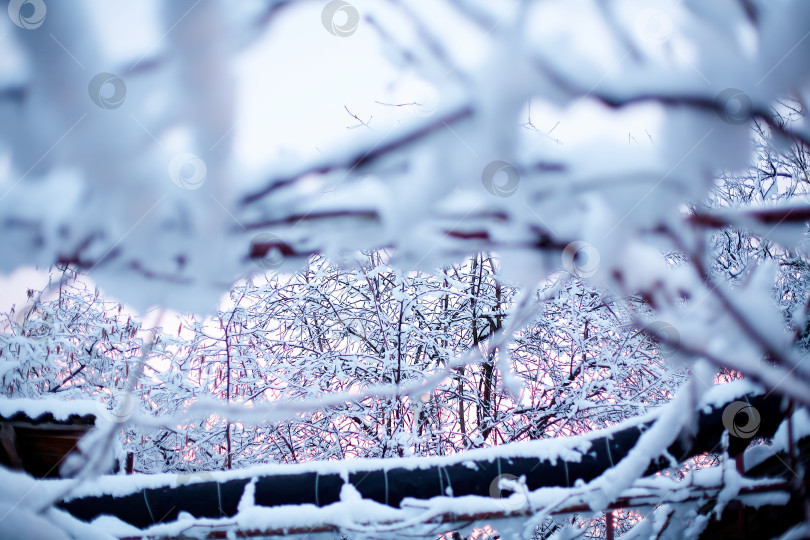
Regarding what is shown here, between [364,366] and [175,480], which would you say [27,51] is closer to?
[175,480]

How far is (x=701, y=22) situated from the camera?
126 centimetres

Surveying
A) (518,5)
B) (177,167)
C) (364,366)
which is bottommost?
(177,167)

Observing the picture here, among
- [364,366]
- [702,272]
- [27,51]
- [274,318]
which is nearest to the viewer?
[702,272]

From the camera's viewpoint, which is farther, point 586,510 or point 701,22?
point 701,22

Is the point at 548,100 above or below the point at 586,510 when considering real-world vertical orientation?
above

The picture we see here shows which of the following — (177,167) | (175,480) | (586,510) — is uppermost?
(177,167)

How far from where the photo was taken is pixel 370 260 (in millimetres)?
4707

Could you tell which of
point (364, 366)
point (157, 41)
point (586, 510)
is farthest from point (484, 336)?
point (157, 41)

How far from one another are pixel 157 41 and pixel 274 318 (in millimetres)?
3627

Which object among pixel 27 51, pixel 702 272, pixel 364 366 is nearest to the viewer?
pixel 702 272

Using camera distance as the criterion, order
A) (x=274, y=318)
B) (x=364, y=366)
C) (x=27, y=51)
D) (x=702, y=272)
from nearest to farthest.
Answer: (x=702, y=272) < (x=27, y=51) < (x=364, y=366) < (x=274, y=318)

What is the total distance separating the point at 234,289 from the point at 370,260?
51.4 inches

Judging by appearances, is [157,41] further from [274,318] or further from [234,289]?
[274,318]

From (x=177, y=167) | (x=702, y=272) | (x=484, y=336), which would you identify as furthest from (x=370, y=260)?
(x=702, y=272)
